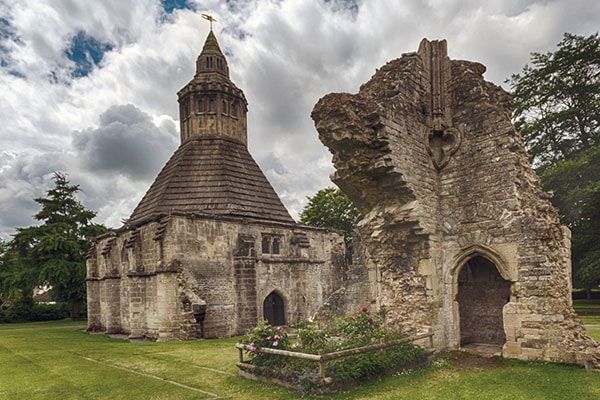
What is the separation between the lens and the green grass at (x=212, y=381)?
823 centimetres

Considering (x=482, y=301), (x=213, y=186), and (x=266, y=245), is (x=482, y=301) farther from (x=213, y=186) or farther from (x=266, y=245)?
(x=213, y=186)

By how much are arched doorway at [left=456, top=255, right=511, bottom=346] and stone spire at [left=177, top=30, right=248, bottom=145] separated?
1758 centimetres

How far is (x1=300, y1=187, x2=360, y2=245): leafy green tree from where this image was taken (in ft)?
129

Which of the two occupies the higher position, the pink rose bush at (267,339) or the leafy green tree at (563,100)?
the leafy green tree at (563,100)

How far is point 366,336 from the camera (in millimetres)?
9984

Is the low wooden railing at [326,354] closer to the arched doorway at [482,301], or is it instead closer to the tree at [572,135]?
the arched doorway at [482,301]

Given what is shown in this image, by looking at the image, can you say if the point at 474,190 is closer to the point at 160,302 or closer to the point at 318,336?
the point at 318,336

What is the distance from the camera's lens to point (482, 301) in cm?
1341

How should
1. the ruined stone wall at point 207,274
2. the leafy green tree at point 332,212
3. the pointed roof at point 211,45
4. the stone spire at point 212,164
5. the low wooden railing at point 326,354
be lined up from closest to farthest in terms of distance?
the low wooden railing at point 326,354, the ruined stone wall at point 207,274, the stone spire at point 212,164, the pointed roof at point 211,45, the leafy green tree at point 332,212

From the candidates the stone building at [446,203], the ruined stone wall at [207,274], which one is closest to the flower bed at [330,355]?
the stone building at [446,203]

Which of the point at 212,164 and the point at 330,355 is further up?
the point at 212,164

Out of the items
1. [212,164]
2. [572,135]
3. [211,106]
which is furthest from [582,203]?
[211,106]

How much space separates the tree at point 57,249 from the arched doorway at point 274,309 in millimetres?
18179

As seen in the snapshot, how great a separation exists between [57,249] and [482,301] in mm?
31222
